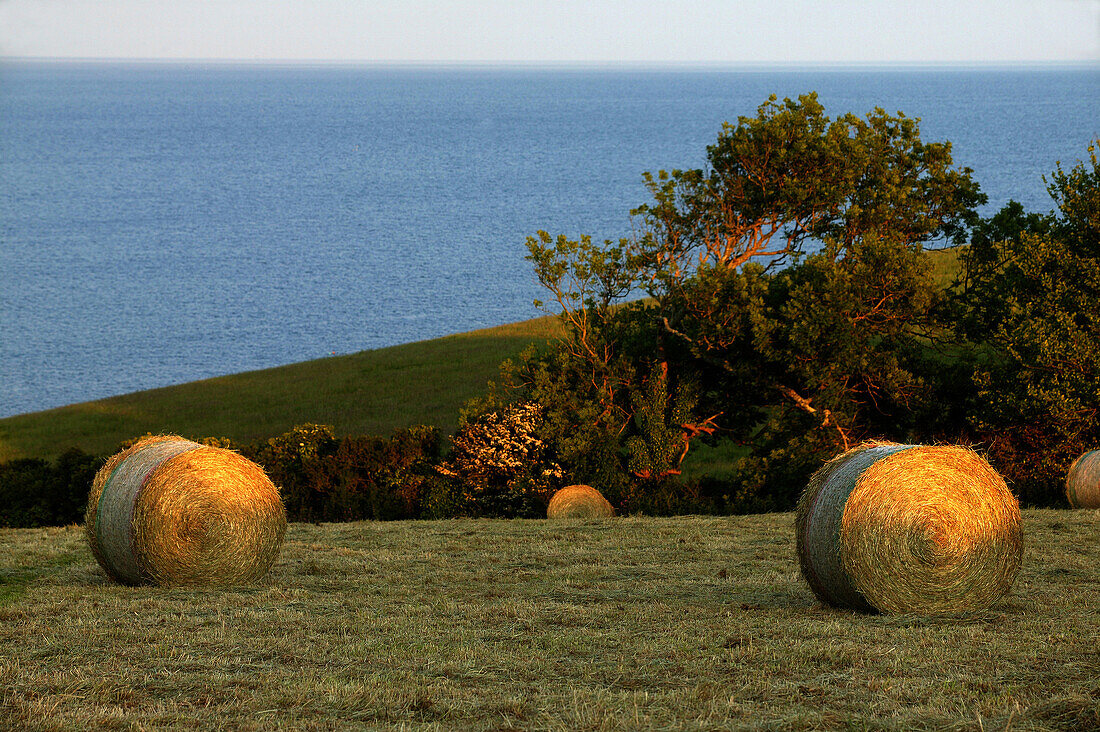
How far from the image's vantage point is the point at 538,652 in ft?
30.9

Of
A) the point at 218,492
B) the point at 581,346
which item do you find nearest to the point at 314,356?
the point at 581,346

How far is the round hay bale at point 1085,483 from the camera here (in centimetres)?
2083

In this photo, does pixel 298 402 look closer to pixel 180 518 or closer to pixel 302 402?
pixel 302 402

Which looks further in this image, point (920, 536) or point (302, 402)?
point (302, 402)

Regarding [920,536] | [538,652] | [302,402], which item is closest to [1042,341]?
[920,536]

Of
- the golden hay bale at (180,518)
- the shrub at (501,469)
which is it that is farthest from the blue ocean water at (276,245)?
the golden hay bale at (180,518)

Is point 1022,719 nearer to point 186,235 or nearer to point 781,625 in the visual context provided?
point 781,625

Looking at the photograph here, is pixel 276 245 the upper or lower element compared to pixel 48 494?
lower

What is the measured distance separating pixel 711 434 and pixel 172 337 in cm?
6177

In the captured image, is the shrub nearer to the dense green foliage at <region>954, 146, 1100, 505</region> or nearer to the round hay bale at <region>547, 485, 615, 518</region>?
the round hay bale at <region>547, 485, 615, 518</region>

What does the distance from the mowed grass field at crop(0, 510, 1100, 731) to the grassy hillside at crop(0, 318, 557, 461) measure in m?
26.5

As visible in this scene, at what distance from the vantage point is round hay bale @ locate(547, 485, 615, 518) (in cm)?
2439

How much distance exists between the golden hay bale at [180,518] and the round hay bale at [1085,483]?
1541 centimetres

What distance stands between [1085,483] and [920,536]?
12148 millimetres
